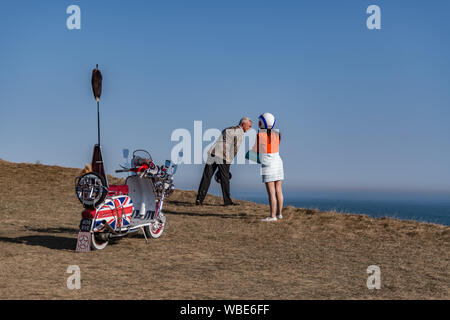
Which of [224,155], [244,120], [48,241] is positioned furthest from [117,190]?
[224,155]

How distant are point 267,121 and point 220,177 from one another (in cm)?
401

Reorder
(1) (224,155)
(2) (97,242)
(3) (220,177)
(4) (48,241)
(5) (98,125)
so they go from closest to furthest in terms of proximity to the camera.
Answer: (2) (97,242) < (5) (98,125) < (4) (48,241) < (1) (224,155) < (3) (220,177)

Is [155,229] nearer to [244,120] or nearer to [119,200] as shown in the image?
[119,200]

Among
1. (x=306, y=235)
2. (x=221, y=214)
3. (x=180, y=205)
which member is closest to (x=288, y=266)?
(x=306, y=235)

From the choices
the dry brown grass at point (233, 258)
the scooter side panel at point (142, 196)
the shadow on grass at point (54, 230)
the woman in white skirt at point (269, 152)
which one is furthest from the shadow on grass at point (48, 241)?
the woman in white skirt at point (269, 152)

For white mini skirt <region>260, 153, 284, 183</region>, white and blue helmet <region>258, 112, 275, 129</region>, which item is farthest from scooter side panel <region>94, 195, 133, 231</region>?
white and blue helmet <region>258, 112, 275, 129</region>

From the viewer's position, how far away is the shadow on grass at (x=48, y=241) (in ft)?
29.2

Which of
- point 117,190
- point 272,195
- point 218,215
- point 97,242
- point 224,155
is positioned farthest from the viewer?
point 224,155

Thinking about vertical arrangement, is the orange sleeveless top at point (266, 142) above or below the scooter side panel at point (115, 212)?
above

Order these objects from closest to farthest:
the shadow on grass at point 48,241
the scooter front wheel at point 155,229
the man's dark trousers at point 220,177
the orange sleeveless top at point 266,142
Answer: the shadow on grass at point 48,241, the scooter front wheel at point 155,229, the orange sleeveless top at point 266,142, the man's dark trousers at point 220,177

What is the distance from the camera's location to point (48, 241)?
9.43 metres

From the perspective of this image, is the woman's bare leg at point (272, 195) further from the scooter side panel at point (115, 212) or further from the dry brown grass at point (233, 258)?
Answer: the scooter side panel at point (115, 212)

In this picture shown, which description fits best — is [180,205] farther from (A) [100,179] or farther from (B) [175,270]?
(B) [175,270]
